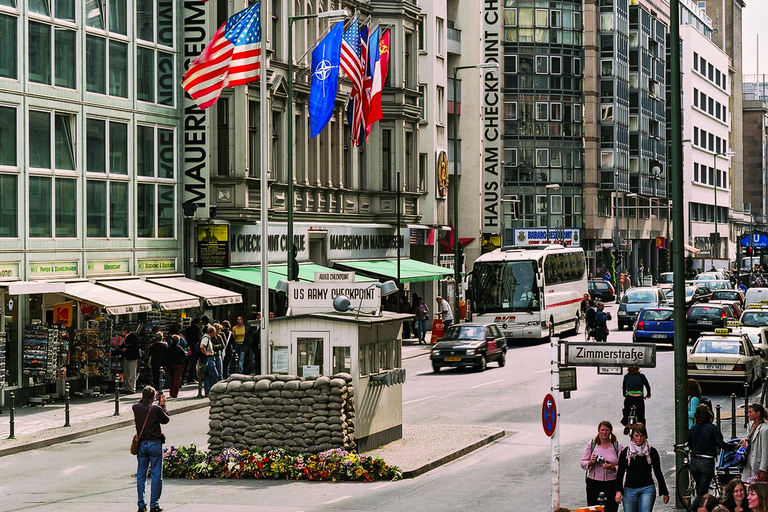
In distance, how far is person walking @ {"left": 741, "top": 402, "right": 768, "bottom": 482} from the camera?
16781 millimetres

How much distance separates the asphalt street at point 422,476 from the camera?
61.2 feet

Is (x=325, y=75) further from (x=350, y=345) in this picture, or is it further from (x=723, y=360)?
(x=723, y=360)

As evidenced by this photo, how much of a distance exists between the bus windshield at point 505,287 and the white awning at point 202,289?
50.8 feet

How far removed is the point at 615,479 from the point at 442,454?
24.0 feet

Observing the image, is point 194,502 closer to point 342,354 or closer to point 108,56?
point 342,354

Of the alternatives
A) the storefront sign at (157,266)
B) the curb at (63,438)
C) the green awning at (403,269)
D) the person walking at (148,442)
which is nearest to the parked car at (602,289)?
the green awning at (403,269)

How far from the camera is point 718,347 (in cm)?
3259

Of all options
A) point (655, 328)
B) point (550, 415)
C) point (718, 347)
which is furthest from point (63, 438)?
point (655, 328)

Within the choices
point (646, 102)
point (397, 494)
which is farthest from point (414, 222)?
point (646, 102)

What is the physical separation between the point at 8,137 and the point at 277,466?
44.0 ft

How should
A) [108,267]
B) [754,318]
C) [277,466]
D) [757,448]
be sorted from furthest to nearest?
1. [754,318]
2. [108,267]
3. [277,466]
4. [757,448]

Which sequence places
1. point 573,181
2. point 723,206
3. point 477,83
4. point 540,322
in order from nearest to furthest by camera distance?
1. point 540,322
2. point 477,83
3. point 573,181
4. point 723,206

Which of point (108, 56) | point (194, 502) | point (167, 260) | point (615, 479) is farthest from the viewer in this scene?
point (167, 260)

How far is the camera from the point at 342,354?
22.4 meters
